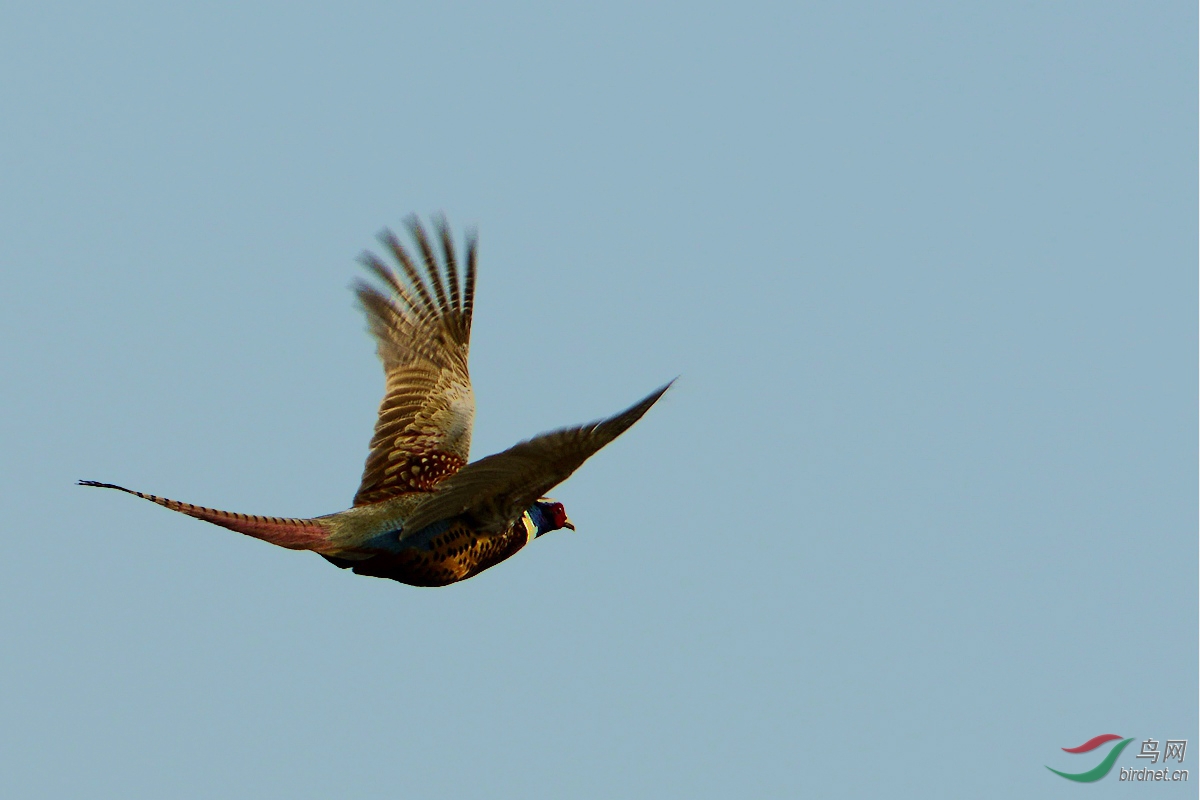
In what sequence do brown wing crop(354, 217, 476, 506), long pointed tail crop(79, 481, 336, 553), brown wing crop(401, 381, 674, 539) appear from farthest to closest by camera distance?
1. brown wing crop(354, 217, 476, 506)
2. long pointed tail crop(79, 481, 336, 553)
3. brown wing crop(401, 381, 674, 539)

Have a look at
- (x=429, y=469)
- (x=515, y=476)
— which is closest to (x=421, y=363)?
(x=429, y=469)

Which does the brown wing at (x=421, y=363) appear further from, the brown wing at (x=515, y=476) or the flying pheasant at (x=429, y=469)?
the brown wing at (x=515, y=476)

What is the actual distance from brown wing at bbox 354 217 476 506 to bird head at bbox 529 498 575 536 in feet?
3.00

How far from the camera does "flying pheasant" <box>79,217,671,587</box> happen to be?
12.8 m

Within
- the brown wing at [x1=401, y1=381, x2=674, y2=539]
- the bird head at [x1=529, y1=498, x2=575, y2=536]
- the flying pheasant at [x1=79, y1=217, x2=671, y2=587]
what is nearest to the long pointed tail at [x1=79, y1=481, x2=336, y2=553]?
the flying pheasant at [x1=79, y1=217, x2=671, y2=587]

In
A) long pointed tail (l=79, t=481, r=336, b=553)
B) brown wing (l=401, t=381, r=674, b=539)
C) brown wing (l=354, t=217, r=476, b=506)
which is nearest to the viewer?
brown wing (l=401, t=381, r=674, b=539)

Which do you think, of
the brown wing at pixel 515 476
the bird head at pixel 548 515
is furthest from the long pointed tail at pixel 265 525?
the bird head at pixel 548 515

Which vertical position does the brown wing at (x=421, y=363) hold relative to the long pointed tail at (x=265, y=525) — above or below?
above

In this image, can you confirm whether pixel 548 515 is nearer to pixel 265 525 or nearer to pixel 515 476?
pixel 515 476

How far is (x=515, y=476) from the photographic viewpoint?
43.8 ft

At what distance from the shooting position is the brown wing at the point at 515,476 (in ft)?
39.3

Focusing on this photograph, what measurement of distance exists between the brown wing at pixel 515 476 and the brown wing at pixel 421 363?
4.84ft

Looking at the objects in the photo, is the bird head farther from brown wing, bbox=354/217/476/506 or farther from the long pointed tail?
the long pointed tail

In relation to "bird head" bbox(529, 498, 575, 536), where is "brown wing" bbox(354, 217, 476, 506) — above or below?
above
